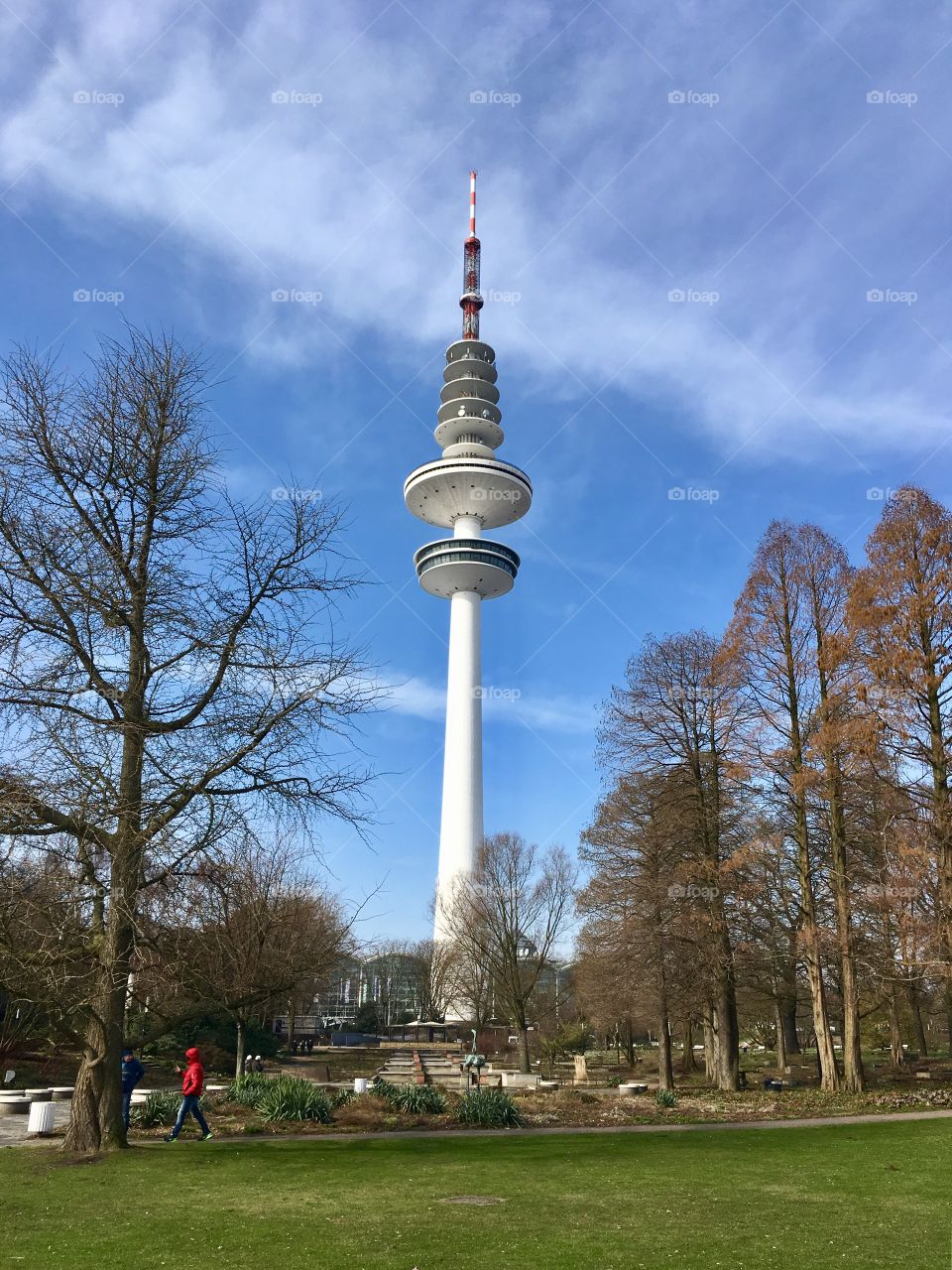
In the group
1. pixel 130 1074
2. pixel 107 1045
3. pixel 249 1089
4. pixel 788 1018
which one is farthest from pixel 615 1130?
pixel 788 1018

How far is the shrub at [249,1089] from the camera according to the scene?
73.5 feet

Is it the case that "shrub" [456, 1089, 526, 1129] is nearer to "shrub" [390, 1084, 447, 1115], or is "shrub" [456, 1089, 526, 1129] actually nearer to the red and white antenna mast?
"shrub" [390, 1084, 447, 1115]

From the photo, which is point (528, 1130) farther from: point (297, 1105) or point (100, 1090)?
point (100, 1090)

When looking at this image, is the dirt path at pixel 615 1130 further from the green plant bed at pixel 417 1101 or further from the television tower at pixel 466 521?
the television tower at pixel 466 521

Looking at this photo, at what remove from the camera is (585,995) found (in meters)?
40.1

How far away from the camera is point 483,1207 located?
33.7 ft

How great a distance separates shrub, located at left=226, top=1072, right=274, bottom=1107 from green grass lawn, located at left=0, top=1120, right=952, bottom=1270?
7.34 metres

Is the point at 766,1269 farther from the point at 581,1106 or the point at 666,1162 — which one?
the point at 581,1106

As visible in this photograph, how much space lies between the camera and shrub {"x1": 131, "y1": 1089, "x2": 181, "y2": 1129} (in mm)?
18750

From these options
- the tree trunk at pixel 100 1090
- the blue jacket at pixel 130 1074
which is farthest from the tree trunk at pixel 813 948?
the tree trunk at pixel 100 1090

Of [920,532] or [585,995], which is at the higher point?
[920,532]

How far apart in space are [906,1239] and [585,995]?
107ft

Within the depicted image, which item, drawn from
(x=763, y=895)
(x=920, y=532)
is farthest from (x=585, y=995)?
(x=920, y=532)

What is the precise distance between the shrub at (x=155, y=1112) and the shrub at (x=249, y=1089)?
8.55 feet
